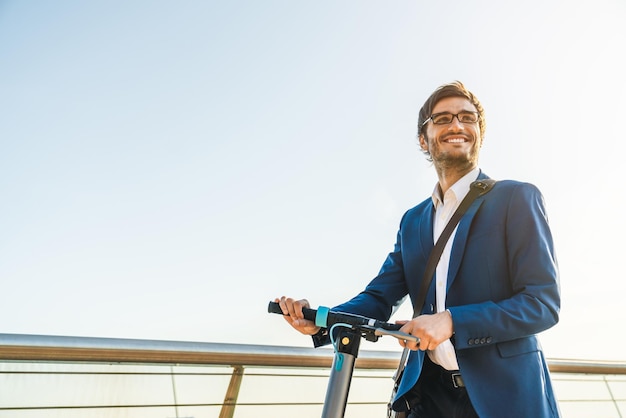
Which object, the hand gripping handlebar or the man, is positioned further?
the man

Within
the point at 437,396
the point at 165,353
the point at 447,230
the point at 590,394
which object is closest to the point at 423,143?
the point at 447,230

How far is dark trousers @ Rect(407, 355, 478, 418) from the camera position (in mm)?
1326

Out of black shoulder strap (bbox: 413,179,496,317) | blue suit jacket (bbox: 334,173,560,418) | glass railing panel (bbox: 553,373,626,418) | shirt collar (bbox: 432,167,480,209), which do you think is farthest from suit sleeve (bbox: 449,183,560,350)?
glass railing panel (bbox: 553,373,626,418)

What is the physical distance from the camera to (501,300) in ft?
4.30

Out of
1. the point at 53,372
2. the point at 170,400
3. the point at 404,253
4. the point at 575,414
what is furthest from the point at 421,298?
the point at 575,414

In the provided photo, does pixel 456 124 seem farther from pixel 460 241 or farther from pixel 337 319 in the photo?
pixel 337 319

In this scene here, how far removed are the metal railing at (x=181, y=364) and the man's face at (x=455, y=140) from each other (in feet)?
3.83

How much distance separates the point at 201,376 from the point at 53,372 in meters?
0.62

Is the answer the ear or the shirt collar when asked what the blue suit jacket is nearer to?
the shirt collar

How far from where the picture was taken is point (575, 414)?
3.29m

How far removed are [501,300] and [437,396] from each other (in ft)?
1.23

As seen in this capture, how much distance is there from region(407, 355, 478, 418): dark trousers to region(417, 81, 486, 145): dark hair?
40.1 inches

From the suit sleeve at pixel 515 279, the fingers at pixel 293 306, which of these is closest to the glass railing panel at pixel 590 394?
the suit sleeve at pixel 515 279

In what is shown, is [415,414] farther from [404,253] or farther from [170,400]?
[170,400]
